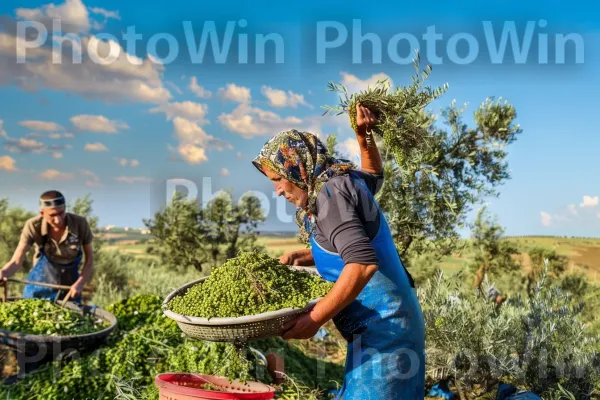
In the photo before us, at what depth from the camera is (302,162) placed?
9.75 ft

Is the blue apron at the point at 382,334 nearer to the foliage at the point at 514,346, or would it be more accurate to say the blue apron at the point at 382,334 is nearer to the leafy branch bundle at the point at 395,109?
the leafy branch bundle at the point at 395,109

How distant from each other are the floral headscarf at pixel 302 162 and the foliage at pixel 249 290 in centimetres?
39

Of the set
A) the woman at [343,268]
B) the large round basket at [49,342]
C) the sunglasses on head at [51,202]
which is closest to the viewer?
the woman at [343,268]

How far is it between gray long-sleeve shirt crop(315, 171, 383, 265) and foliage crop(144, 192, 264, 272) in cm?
843

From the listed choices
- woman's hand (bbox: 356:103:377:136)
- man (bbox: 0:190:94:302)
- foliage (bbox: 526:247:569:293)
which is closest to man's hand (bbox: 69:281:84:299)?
man (bbox: 0:190:94:302)

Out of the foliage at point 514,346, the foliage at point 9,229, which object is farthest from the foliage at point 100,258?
the foliage at point 514,346

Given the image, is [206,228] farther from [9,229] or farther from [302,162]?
[302,162]

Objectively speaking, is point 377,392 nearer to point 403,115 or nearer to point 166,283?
point 403,115

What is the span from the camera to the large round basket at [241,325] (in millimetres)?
2846

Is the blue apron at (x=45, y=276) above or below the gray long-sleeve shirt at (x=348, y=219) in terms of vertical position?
below

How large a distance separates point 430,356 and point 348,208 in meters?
3.17

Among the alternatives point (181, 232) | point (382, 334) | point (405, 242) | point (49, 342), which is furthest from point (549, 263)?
point (382, 334)

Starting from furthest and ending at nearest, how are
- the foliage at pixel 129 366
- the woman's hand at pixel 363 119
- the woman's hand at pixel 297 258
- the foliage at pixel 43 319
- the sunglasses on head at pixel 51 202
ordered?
1. the sunglasses on head at pixel 51 202
2. the foliage at pixel 43 319
3. the foliage at pixel 129 366
4. the woman's hand at pixel 297 258
5. the woman's hand at pixel 363 119

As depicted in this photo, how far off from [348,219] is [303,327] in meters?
0.57
